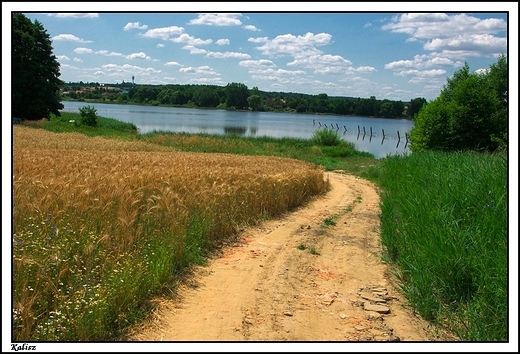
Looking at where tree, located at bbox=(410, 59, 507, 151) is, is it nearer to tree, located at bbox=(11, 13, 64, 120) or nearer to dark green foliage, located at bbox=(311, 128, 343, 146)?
dark green foliage, located at bbox=(311, 128, 343, 146)

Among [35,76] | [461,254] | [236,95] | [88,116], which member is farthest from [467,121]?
[236,95]

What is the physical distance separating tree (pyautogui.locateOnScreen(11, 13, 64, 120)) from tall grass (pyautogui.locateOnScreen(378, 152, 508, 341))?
47.7m

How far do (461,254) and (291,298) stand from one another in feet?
7.10

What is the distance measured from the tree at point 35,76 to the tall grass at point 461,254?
4771 cm

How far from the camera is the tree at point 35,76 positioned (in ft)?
156

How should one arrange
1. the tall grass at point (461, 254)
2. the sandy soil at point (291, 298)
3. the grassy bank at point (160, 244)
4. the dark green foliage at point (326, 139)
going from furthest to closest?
the dark green foliage at point (326, 139)
the sandy soil at point (291, 298)
the tall grass at point (461, 254)
the grassy bank at point (160, 244)

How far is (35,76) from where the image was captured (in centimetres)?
5078

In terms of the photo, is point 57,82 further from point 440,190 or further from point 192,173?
point 440,190

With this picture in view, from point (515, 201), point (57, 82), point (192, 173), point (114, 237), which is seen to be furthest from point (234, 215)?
point (57, 82)

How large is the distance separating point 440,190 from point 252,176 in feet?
19.9

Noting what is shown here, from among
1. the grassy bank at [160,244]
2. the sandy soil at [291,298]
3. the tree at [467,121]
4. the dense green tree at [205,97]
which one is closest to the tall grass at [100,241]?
the grassy bank at [160,244]

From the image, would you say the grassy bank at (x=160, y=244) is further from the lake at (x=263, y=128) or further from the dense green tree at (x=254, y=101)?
the dense green tree at (x=254, y=101)

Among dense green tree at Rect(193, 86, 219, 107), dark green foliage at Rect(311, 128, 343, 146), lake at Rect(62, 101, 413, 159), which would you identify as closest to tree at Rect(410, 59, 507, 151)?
lake at Rect(62, 101, 413, 159)

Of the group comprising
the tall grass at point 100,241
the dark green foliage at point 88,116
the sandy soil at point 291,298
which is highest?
the dark green foliage at point 88,116
